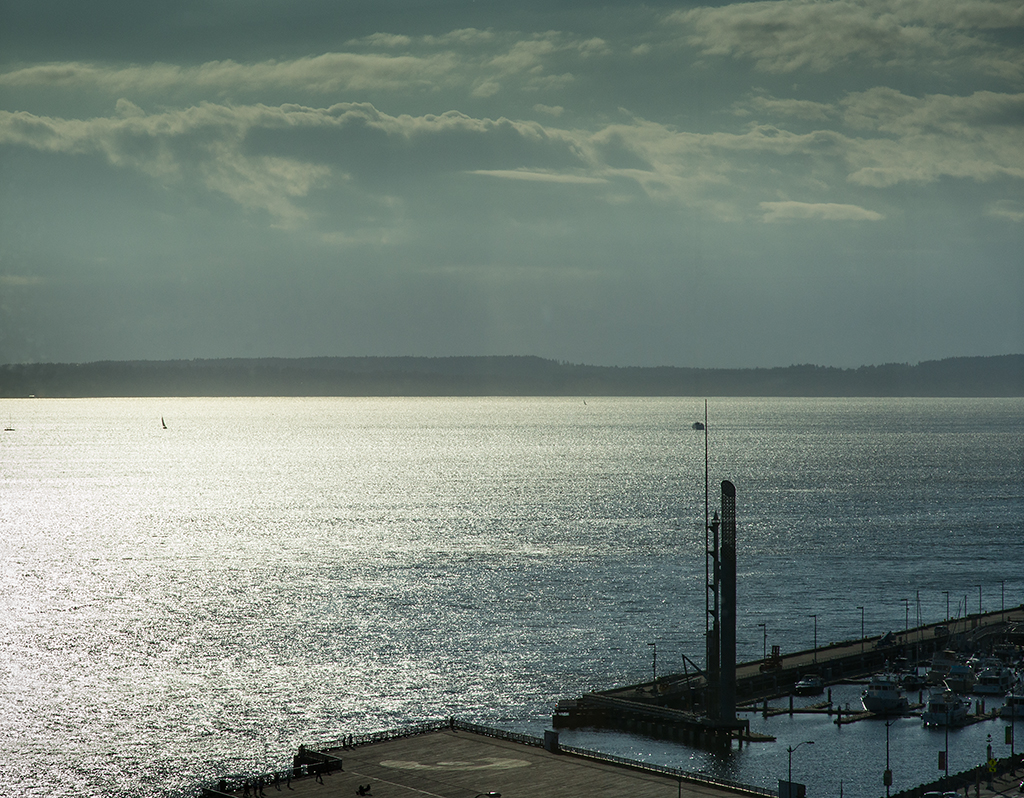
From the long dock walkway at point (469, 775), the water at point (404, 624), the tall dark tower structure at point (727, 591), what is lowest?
the water at point (404, 624)

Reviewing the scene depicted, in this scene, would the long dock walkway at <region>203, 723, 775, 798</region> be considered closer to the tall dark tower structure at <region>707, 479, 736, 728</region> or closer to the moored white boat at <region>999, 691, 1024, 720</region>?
the tall dark tower structure at <region>707, 479, 736, 728</region>

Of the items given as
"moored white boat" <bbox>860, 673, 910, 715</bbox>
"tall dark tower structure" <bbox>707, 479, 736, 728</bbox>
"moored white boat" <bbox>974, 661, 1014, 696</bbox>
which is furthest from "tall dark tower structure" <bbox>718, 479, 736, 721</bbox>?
"moored white boat" <bbox>974, 661, 1014, 696</bbox>

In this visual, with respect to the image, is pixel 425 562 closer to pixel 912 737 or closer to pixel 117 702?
pixel 117 702

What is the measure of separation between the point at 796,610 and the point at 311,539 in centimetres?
8688

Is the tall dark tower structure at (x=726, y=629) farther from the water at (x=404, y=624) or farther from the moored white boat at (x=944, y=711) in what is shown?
the moored white boat at (x=944, y=711)

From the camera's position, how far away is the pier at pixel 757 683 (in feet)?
254

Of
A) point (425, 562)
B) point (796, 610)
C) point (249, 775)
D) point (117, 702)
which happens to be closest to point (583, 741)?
point (249, 775)

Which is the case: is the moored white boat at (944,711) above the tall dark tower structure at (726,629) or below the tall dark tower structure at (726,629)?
below

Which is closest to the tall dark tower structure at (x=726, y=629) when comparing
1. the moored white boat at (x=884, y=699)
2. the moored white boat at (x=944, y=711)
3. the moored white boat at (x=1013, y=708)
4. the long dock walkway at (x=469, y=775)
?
the moored white boat at (x=884, y=699)

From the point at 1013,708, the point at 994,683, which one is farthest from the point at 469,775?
the point at 994,683

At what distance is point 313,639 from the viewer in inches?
4210

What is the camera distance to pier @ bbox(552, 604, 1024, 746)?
254ft

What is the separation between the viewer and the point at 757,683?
3536 inches

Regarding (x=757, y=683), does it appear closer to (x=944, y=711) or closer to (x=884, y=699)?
(x=884, y=699)
